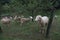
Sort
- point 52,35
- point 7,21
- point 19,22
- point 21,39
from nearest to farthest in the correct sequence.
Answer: point 21,39 → point 52,35 → point 7,21 → point 19,22

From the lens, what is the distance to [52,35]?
12109 mm

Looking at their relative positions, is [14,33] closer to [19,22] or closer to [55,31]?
[55,31]

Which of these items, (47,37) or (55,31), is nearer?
(47,37)

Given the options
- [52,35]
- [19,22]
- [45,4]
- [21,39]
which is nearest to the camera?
[45,4]

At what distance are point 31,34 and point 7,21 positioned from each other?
126 inches

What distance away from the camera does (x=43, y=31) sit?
12.7 m

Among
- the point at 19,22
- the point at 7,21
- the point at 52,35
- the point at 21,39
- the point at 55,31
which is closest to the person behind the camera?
the point at 21,39

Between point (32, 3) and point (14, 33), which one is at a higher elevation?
point (32, 3)

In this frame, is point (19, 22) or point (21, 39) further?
point (19, 22)

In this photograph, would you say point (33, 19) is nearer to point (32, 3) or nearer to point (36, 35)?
point (36, 35)

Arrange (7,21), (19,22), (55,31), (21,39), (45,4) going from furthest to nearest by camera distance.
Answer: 1. (19,22)
2. (7,21)
3. (55,31)
4. (21,39)
5. (45,4)

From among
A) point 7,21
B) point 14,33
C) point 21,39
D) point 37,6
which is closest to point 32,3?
point 37,6

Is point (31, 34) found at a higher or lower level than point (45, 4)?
lower

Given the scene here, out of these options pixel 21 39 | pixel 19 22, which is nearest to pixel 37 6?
pixel 21 39
